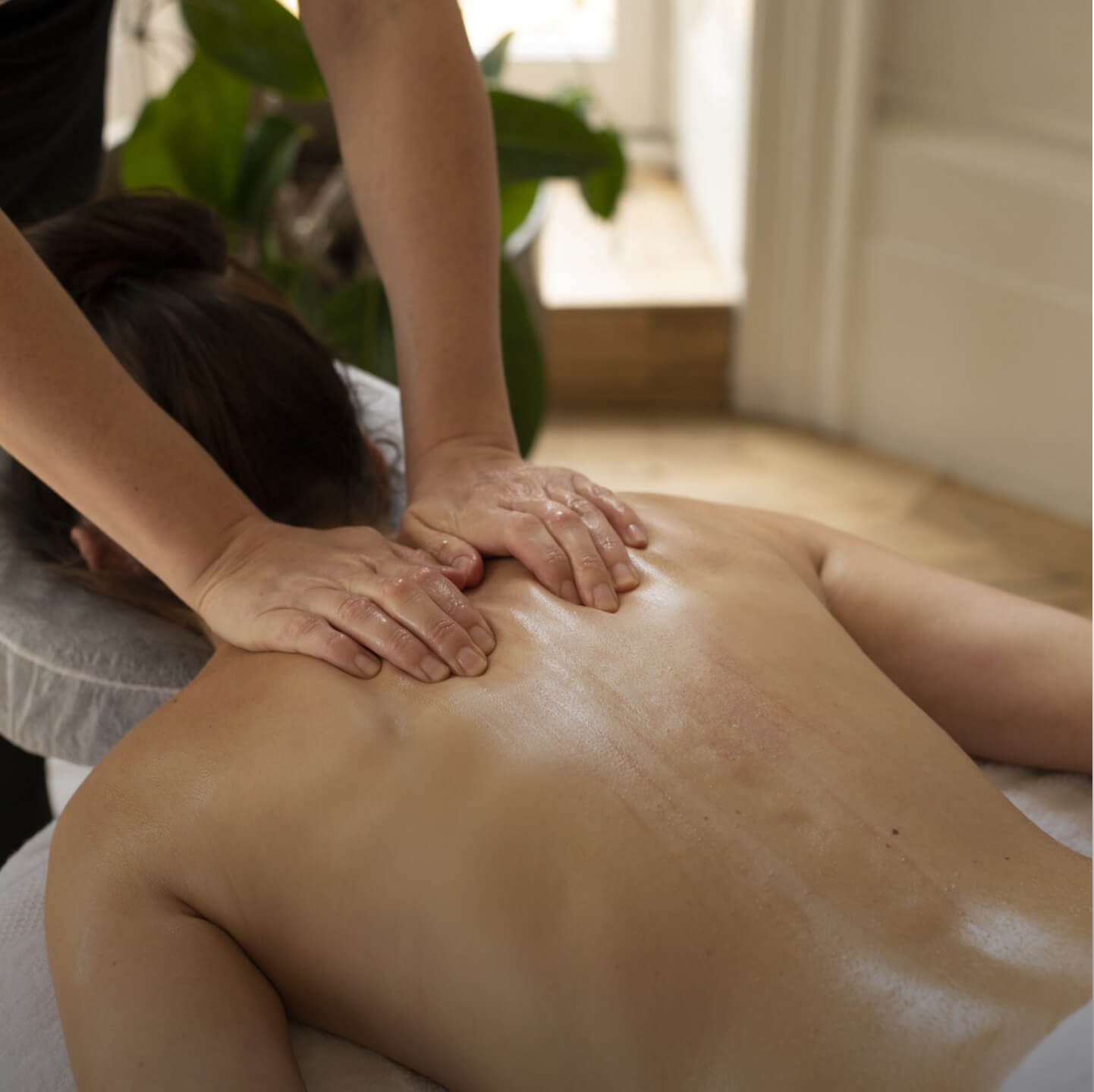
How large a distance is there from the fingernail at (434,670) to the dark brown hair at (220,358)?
340mm

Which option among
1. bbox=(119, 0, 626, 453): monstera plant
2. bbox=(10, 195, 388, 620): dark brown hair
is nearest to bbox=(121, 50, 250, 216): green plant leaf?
bbox=(119, 0, 626, 453): monstera plant

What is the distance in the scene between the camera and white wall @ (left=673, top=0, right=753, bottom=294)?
8.60 feet

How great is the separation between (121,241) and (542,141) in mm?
787

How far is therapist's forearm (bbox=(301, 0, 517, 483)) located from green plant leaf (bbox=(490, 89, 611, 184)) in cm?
62

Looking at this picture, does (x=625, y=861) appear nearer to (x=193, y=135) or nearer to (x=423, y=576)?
(x=423, y=576)

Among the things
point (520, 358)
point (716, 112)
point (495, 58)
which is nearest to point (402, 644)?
point (520, 358)

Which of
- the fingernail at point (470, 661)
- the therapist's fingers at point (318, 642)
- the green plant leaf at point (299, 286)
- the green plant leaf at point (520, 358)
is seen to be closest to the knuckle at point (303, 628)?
the therapist's fingers at point (318, 642)

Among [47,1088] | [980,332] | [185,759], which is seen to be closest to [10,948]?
[47,1088]

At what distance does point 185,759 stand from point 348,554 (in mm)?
196

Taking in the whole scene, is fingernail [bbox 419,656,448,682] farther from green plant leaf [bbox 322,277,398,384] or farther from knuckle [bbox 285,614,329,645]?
green plant leaf [bbox 322,277,398,384]

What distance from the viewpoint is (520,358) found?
1790mm

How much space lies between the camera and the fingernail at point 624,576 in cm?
93

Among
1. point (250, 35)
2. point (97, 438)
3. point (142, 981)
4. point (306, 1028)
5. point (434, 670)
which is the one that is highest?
point (250, 35)

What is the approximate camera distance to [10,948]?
0.96 metres
